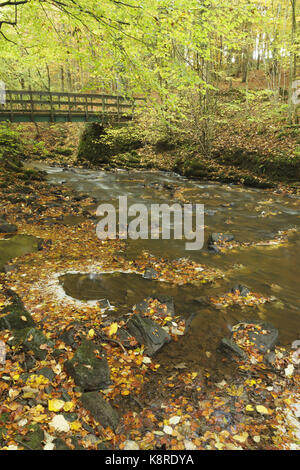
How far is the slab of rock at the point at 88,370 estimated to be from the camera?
3.21 metres

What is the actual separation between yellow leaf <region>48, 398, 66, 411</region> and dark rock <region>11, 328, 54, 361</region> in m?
0.68

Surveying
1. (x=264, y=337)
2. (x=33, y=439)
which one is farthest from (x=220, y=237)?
(x=33, y=439)

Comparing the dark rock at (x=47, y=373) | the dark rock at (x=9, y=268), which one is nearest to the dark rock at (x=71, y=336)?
the dark rock at (x=47, y=373)

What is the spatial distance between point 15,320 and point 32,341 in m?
0.61

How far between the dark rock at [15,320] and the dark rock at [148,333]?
1536 millimetres

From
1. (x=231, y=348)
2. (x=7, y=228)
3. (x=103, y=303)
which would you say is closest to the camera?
(x=231, y=348)

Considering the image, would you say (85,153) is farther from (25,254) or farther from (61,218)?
(25,254)

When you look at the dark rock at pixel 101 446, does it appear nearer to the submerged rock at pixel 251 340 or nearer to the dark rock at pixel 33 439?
the dark rock at pixel 33 439

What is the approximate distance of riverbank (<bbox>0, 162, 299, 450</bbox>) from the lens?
2691mm

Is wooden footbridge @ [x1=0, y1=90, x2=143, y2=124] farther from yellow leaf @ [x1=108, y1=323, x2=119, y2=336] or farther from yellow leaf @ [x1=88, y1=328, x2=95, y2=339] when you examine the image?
yellow leaf @ [x1=88, y1=328, x2=95, y2=339]

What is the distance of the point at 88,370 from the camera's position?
3293 millimetres

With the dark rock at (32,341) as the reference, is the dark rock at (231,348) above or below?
below

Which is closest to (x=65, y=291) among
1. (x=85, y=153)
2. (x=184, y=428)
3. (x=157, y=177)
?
(x=184, y=428)

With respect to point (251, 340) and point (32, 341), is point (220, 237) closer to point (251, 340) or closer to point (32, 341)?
point (251, 340)
